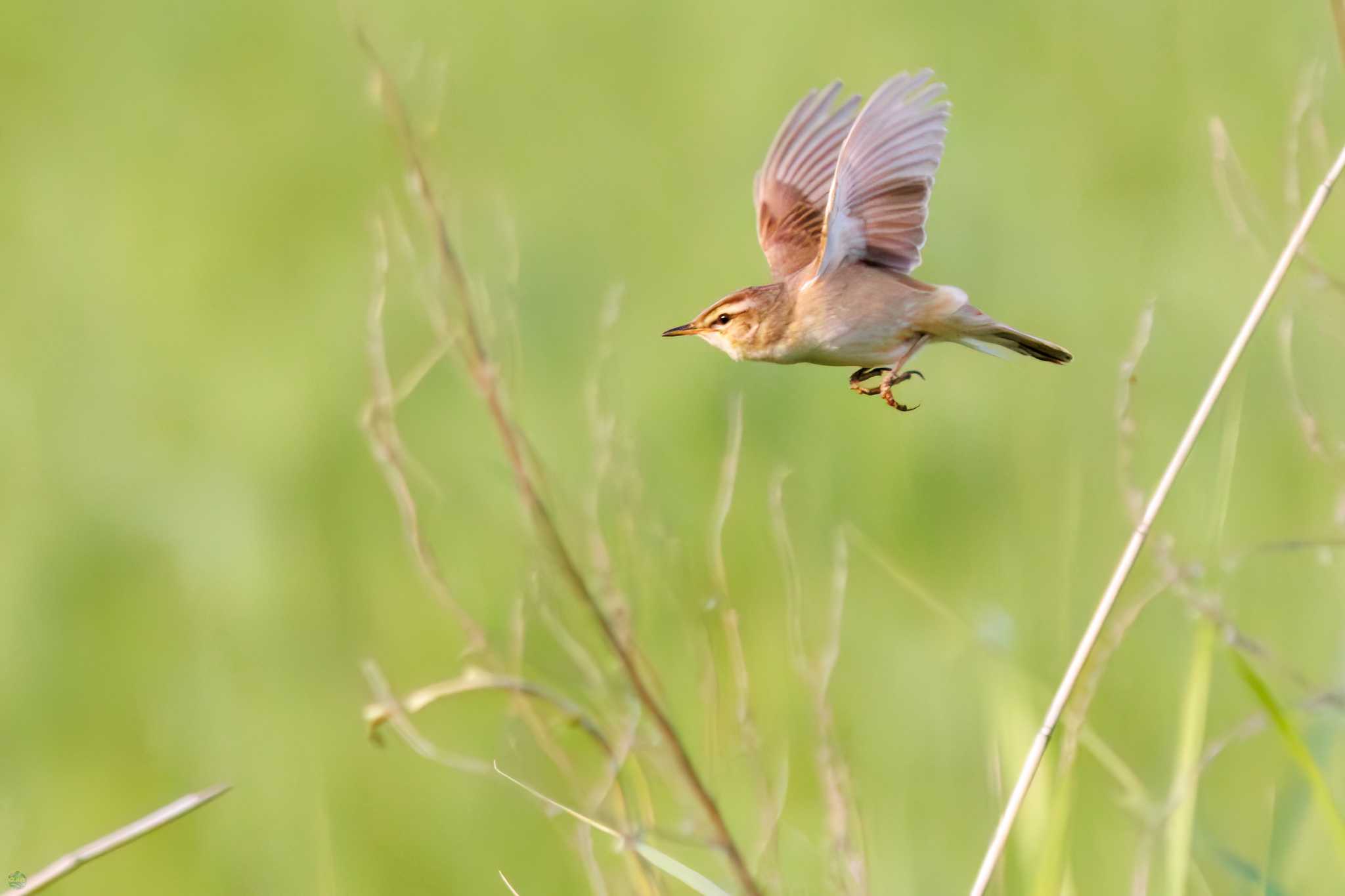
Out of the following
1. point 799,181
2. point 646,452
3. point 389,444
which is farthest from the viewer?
point 646,452

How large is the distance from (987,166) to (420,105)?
3.16m

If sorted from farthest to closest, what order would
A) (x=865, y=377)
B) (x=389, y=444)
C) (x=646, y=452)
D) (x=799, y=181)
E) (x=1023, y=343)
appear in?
(x=646, y=452) < (x=799, y=181) < (x=389, y=444) < (x=1023, y=343) < (x=865, y=377)

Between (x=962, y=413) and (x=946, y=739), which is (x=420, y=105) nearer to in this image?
(x=946, y=739)

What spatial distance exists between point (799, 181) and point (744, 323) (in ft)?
1.74

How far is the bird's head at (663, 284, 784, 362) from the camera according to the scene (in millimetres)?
1967

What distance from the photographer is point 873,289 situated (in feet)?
6.24


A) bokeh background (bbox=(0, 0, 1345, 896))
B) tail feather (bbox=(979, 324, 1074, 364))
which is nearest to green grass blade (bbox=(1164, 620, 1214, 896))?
bokeh background (bbox=(0, 0, 1345, 896))

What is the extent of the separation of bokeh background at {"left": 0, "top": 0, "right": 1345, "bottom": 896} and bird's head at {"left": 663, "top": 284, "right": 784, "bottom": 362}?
0.14 metres

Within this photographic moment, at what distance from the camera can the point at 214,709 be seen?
13.5 ft

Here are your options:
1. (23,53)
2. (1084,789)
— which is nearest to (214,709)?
(1084,789)

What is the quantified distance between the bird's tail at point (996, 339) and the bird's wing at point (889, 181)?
118mm

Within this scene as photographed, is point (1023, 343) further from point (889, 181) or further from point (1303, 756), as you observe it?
point (1303, 756)

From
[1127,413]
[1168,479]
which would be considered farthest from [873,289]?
[1168,479]

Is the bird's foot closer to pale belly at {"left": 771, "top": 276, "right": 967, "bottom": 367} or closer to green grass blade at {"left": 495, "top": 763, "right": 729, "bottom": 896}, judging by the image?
pale belly at {"left": 771, "top": 276, "right": 967, "bottom": 367}
